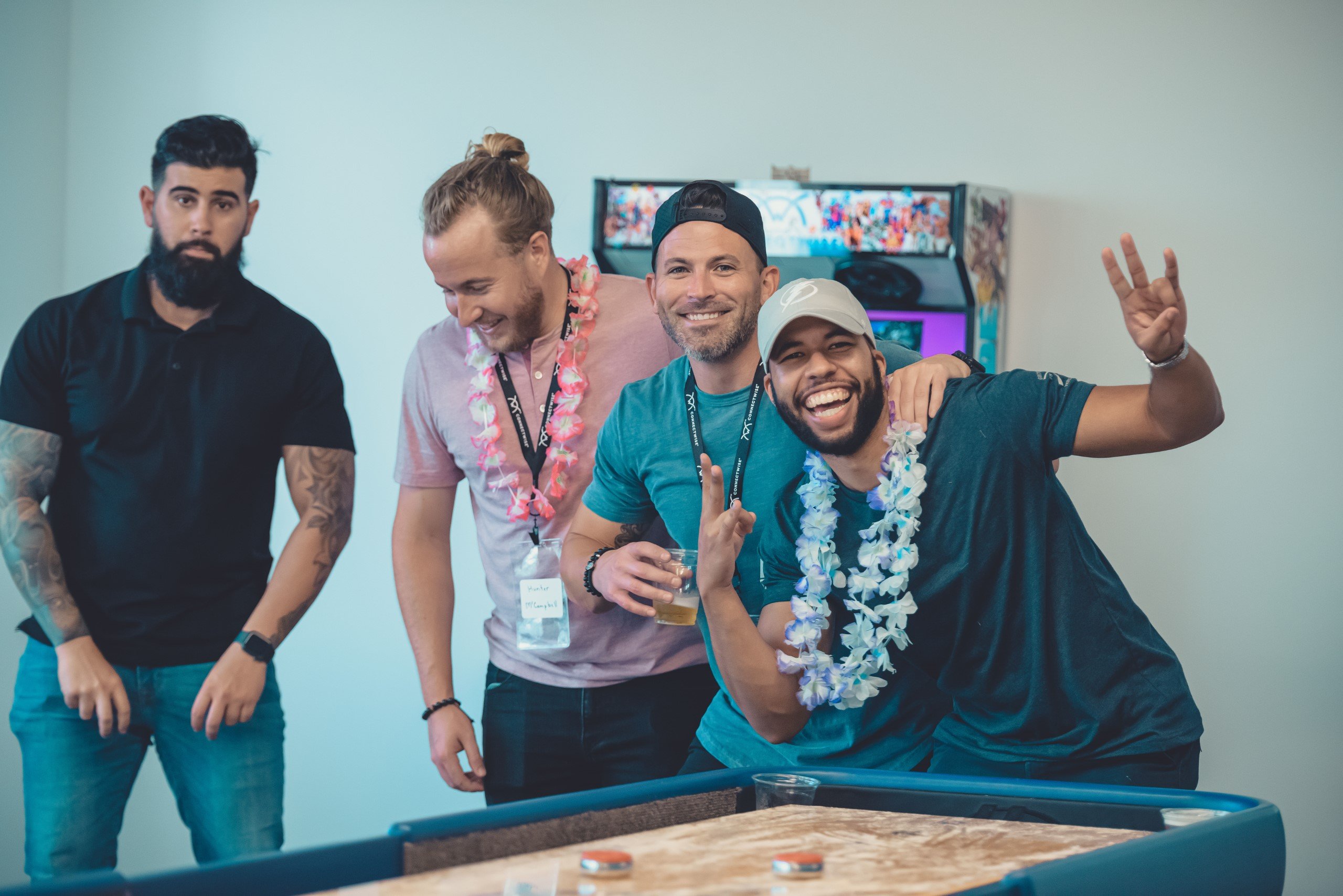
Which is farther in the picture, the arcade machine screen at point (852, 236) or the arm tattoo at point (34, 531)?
the arcade machine screen at point (852, 236)

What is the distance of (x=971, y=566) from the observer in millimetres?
1770

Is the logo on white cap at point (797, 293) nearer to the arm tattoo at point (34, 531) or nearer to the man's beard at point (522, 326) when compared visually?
the man's beard at point (522, 326)

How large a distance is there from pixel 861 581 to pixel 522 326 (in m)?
0.98

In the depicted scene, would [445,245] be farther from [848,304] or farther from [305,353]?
[848,304]

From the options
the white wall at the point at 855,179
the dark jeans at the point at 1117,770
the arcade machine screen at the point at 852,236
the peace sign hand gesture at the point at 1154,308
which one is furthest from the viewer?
the white wall at the point at 855,179

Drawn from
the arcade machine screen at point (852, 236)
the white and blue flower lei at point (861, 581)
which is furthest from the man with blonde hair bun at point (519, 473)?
→ the arcade machine screen at point (852, 236)

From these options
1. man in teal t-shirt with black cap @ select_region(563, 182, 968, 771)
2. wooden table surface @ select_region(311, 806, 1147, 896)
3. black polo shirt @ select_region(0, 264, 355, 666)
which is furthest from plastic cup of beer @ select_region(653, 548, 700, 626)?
black polo shirt @ select_region(0, 264, 355, 666)

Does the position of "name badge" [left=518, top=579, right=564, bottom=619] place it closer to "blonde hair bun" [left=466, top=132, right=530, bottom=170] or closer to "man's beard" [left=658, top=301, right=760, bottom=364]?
"man's beard" [left=658, top=301, right=760, bottom=364]

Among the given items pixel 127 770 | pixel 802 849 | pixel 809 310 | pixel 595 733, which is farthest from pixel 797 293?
pixel 127 770

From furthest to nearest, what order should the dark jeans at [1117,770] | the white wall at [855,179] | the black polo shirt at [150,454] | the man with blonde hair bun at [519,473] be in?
the white wall at [855,179] → the black polo shirt at [150,454] → the man with blonde hair bun at [519,473] → the dark jeans at [1117,770]

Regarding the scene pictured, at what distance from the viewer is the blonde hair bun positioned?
2512 mm

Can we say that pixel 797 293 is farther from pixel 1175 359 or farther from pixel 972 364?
pixel 1175 359

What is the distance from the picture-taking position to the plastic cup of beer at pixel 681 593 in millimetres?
1976

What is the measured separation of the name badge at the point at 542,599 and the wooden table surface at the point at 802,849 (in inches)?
36.1
